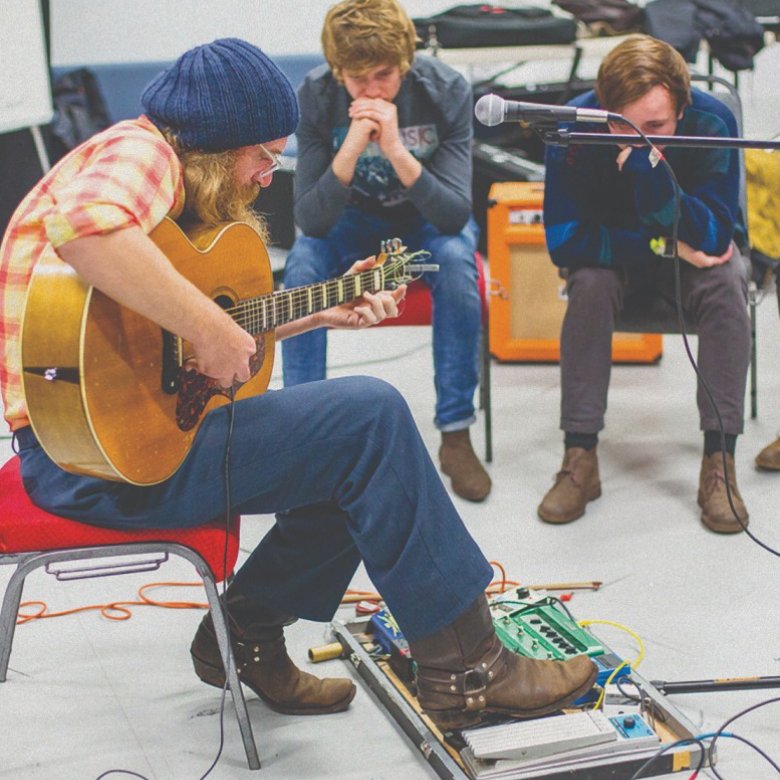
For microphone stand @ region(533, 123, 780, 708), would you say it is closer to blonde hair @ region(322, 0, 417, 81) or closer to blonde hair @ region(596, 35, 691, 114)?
blonde hair @ region(596, 35, 691, 114)

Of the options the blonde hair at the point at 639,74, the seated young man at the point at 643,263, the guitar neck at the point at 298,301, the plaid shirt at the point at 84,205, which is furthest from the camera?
the seated young man at the point at 643,263

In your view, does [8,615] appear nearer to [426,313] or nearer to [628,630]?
[628,630]

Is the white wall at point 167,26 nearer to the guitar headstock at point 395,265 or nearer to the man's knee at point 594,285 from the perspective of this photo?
the man's knee at point 594,285

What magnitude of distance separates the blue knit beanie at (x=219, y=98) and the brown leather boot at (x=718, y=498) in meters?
1.55

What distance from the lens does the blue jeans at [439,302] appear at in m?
3.14

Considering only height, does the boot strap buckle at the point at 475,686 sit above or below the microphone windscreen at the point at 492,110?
below

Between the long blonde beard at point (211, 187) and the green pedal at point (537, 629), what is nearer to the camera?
the long blonde beard at point (211, 187)

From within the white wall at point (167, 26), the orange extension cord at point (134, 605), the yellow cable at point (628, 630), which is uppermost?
the white wall at point (167, 26)

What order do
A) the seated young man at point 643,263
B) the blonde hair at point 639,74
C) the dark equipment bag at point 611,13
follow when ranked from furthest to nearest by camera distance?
the dark equipment bag at point 611,13
the seated young man at point 643,263
the blonde hair at point 639,74

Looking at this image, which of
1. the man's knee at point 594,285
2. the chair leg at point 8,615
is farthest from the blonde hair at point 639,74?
the chair leg at point 8,615

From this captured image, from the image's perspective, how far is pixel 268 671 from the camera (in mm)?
2141

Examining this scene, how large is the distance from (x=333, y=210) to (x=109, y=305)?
1479 millimetres

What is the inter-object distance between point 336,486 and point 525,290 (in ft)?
7.40

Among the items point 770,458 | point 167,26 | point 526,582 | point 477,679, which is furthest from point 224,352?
point 167,26
